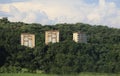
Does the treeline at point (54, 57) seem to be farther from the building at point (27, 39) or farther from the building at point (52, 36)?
the building at point (52, 36)

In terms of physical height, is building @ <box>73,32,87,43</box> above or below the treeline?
above

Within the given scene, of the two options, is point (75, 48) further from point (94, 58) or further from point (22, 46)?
point (22, 46)

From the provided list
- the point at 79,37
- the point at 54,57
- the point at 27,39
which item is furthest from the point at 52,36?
the point at 54,57

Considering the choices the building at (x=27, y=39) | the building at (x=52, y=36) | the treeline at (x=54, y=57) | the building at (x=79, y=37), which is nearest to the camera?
the treeline at (x=54, y=57)

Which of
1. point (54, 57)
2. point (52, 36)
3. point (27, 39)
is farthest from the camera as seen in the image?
point (52, 36)

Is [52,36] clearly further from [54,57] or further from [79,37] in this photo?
[54,57]

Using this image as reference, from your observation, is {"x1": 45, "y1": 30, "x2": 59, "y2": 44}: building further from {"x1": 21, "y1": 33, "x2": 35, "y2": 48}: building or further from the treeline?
{"x1": 21, "y1": 33, "x2": 35, "y2": 48}: building

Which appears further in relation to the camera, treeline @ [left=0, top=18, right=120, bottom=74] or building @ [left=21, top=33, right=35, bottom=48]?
building @ [left=21, top=33, right=35, bottom=48]

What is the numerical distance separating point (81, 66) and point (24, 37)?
10.6 meters

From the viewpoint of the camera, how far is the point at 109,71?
140 feet

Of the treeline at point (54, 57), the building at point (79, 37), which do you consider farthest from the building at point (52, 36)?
the building at point (79, 37)

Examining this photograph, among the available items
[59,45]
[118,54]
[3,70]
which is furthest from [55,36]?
[3,70]

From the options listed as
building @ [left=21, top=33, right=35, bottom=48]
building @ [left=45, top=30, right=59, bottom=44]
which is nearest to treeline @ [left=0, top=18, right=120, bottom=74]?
building @ [left=21, top=33, right=35, bottom=48]

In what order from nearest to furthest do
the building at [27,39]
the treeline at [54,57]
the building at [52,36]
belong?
the treeline at [54,57] < the building at [27,39] < the building at [52,36]
